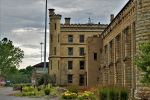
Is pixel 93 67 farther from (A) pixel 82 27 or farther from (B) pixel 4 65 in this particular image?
(B) pixel 4 65

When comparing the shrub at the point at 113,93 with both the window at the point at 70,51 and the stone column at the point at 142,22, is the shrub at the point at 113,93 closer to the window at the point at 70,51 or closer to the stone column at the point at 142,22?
the stone column at the point at 142,22

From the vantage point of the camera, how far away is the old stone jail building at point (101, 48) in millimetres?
42756

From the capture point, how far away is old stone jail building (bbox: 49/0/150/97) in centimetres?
4276

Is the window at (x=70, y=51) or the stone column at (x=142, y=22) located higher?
the window at (x=70, y=51)

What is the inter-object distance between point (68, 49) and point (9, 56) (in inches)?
1447

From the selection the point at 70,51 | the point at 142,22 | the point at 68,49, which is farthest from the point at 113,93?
the point at 70,51

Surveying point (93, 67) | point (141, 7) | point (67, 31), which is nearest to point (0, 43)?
point (67, 31)

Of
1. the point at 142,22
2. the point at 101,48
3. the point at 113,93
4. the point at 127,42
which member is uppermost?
the point at 101,48

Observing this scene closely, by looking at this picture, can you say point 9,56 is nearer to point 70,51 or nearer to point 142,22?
point 70,51

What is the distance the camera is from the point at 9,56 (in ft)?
469

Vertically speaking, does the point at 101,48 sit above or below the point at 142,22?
above

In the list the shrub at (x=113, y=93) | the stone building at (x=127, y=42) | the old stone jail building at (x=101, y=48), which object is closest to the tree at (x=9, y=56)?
the old stone jail building at (x=101, y=48)

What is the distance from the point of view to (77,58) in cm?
11075

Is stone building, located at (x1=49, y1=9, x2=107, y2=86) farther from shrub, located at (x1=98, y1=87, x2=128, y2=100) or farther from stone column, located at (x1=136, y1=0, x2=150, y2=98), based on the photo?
stone column, located at (x1=136, y1=0, x2=150, y2=98)
